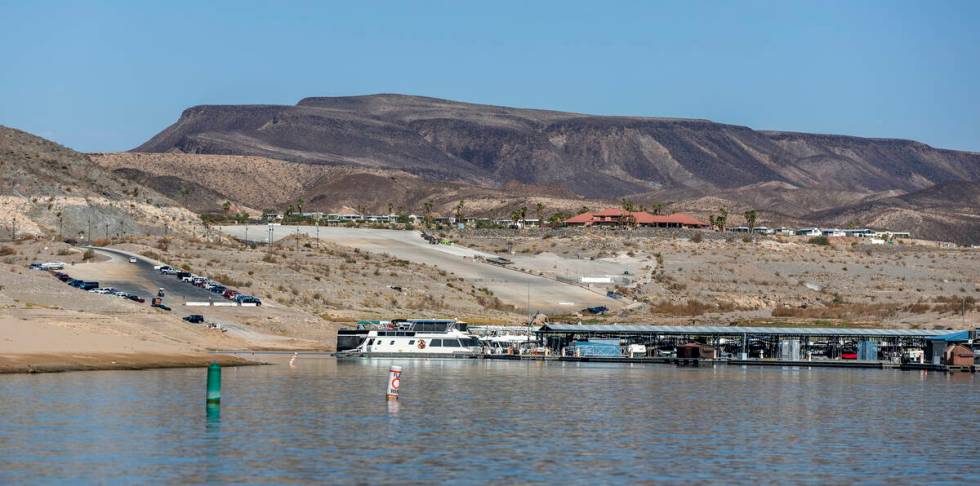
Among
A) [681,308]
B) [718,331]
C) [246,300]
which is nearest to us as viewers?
[718,331]

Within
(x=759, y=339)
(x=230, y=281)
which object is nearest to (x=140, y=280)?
(x=230, y=281)

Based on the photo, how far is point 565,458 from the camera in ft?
149

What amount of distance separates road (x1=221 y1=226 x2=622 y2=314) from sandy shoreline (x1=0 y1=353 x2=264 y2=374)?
61.7 meters

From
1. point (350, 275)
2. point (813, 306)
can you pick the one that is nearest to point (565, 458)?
point (350, 275)

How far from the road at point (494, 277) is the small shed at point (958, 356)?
147ft

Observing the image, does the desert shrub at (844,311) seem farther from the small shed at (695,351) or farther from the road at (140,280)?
the road at (140,280)

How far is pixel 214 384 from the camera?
190 ft

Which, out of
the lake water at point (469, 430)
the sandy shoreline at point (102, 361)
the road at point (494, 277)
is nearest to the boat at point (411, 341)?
the sandy shoreline at point (102, 361)

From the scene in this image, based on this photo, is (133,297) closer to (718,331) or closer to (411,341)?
(411,341)

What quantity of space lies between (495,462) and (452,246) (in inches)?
6031

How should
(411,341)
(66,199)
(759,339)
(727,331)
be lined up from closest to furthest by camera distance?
(411,341)
(727,331)
(759,339)
(66,199)

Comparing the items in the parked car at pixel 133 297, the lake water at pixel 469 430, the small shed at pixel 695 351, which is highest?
the parked car at pixel 133 297

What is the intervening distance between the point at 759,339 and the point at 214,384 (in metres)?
67.2

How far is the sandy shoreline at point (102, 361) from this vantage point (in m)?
70.3
